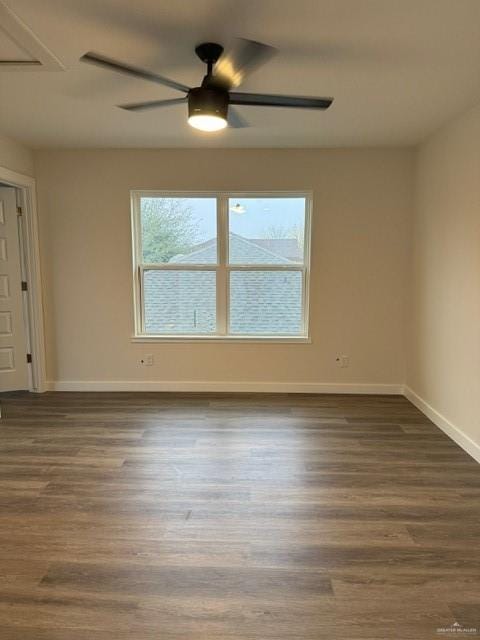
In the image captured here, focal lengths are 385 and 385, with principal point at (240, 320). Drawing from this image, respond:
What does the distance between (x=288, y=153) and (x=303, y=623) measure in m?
3.82

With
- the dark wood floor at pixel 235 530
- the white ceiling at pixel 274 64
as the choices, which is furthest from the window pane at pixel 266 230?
the dark wood floor at pixel 235 530

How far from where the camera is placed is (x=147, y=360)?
4.29 m

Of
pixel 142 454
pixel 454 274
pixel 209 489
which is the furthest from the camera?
pixel 454 274

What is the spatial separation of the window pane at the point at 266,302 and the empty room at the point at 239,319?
0.08ft

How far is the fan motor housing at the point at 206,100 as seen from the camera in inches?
78.8

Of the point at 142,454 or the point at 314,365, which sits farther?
the point at 314,365

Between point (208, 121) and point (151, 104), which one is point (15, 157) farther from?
point (208, 121)

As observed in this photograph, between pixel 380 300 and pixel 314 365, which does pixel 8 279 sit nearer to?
pixel 314 365

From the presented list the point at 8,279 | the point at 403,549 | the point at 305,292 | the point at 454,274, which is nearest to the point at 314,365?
the point at 305,292

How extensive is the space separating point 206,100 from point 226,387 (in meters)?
2.97

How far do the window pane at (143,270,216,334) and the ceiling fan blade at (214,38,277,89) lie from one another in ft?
7.78

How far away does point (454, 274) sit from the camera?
3170 mm

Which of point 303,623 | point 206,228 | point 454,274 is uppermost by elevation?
point 206,228

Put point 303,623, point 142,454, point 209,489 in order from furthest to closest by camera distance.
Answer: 1. point 142,454
2. point 209,489
3. point 303,623
